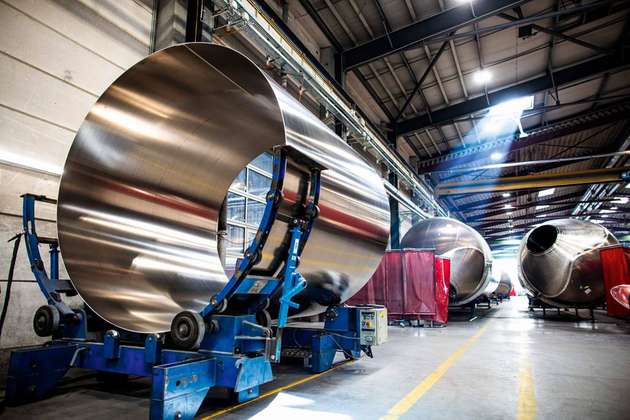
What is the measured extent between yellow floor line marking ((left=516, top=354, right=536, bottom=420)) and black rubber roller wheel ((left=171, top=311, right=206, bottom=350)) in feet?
7.68

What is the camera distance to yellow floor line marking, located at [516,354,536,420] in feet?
9.57

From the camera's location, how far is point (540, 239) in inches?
439

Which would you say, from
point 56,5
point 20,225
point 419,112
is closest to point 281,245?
point 20,225

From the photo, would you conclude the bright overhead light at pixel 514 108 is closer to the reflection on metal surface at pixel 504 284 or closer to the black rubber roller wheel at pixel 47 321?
the reflection on metal surface at pixel 504 284

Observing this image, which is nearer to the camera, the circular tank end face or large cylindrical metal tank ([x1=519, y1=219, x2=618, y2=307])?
large cylindrical metal tank ([x1=519, y1=219, x2=618, y2=307])

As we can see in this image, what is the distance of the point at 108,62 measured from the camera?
4.88 meters

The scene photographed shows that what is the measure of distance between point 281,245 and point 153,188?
2.11 metres

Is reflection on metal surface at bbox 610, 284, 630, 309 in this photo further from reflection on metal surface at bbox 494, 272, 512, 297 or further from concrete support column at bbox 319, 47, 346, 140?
reflection on metal surface at bbox 494, 272, 512, 297

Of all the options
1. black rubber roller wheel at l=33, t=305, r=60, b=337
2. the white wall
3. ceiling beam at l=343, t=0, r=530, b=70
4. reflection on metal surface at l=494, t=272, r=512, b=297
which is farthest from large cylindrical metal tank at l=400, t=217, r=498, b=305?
reflection on metal surface at l=494, t=272, r=512, b=297

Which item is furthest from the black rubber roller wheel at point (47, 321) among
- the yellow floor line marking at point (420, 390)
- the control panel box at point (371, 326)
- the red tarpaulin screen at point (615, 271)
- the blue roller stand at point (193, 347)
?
the red tarpaulin screen at point (615, 271)

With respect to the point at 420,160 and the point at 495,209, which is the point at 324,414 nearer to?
the point at 420,160

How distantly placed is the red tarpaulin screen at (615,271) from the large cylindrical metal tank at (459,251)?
2476mm

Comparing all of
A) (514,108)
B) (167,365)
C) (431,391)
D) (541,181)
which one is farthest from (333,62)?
(541,181)

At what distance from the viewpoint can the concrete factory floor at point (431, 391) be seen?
9.53 ft
